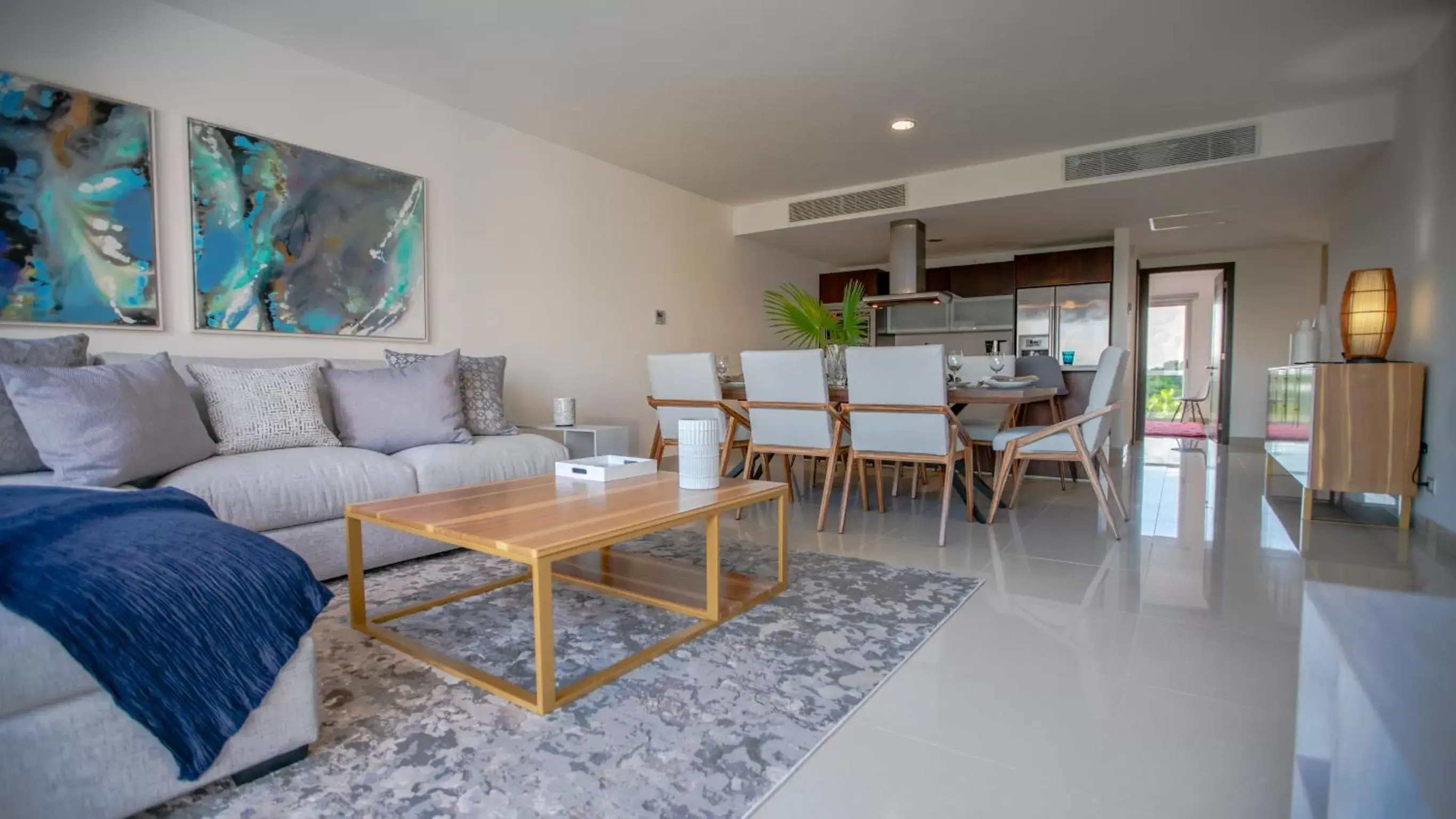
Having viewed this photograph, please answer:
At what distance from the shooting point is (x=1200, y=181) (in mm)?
4559

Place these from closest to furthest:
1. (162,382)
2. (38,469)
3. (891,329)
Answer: (38,469), (162,382), (891,329)

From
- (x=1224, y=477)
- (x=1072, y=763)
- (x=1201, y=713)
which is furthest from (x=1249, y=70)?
(x=1072, y=763)

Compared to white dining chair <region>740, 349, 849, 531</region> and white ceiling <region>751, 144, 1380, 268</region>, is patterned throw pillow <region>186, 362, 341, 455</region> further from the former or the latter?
white ceiling <region>751, 144, 1380, 268</region>

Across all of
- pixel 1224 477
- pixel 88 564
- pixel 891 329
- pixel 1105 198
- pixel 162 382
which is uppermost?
pixel 1105 198

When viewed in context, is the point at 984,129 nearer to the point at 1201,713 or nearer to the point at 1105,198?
the point at 1105,198

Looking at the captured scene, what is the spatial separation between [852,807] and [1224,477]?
5144 millimetres

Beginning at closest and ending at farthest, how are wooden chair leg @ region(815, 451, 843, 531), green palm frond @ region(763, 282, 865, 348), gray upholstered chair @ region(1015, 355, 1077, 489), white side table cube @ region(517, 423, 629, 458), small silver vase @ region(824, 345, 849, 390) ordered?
1. wooden chair leg @ region(815, 451, 843, 531)
2. white side table cube @ region(517, 423, 629, 458)
3. small silver vase @ region(824, 345, 849, 390)
4. green palm frond @ region(763, 282, 865, 348)
5. gray upholstered chair @ region(1015, 355, 1077, 489)

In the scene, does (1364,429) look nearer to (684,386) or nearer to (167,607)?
(684,386)

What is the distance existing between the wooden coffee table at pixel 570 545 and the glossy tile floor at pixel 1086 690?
561mm

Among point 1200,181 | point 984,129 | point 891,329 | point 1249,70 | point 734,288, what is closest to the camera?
point 1249,70

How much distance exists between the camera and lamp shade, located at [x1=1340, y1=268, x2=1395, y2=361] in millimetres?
3248

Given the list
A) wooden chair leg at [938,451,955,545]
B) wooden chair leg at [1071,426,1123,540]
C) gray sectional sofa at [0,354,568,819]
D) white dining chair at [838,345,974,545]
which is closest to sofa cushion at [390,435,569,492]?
gray sectional sofa at [0,354,568,819]

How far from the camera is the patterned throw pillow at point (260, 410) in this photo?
97.3 inches

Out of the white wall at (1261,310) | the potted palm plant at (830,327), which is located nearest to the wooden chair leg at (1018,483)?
the potted palm plant at (830,327)
